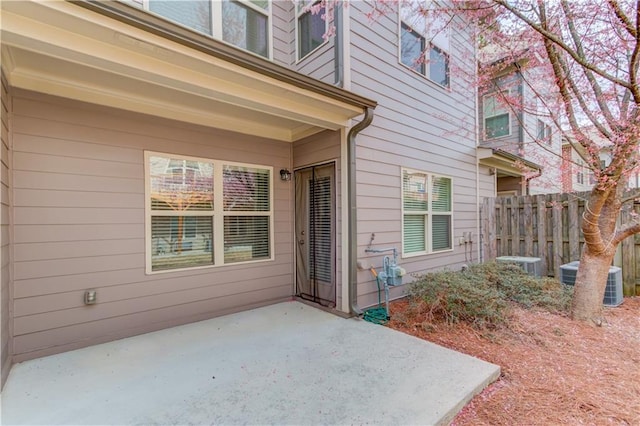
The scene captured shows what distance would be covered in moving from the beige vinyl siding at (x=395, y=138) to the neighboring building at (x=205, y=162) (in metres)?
0.03

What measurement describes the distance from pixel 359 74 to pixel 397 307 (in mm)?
3376

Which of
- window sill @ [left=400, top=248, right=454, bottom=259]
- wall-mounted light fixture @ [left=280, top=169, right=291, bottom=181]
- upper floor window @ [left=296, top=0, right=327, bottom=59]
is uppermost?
upper floor window @ [left=296, top=0, right=327, bottom=59]

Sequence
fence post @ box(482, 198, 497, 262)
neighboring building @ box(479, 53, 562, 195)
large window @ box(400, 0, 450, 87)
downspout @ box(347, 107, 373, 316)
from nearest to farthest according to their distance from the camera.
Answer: downspout @ box(347, 107, 373, 316) < large window @ box(400, 0, 450, 87) < fence post @ box(482, 198, 497, 262) < neighboring building @ box(479, 53, 562, 195)

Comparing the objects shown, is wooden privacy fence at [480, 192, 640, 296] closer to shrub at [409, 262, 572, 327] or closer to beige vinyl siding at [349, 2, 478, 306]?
beige vinyl siding at [349, 2, 478, 306]

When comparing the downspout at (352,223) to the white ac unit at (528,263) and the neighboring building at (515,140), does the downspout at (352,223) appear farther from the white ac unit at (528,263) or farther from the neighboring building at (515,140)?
the neighboring building at (515,140)

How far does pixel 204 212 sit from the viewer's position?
12.6ft

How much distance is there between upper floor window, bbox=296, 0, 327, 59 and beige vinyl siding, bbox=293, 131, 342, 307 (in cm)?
150

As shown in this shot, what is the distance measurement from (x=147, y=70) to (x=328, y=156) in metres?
2.32

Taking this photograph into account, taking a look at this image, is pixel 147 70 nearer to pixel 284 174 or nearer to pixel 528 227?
pixel 284 174

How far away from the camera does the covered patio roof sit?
200 cm

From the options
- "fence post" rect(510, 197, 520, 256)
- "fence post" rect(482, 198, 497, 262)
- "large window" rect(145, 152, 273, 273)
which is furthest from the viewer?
"fence post" rect(482, 198, 497, 262)

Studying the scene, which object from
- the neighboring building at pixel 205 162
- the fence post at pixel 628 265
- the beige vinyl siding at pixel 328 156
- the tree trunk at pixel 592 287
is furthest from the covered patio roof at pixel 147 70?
the fence post at pixel 628 265

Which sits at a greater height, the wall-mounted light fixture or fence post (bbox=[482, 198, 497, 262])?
the wall-mounted light fixture

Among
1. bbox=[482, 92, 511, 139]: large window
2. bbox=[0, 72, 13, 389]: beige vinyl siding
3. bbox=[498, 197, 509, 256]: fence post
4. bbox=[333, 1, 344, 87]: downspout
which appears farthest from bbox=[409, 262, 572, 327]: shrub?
bbox=[482, 92, 511, 139]: large window
